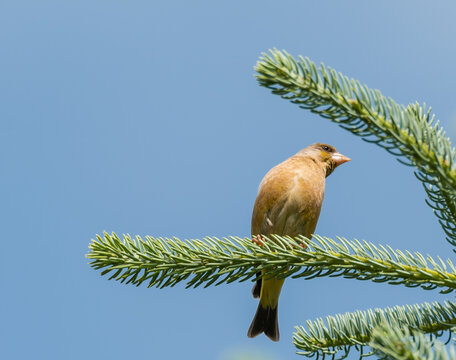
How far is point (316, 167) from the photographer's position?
14.4 feet

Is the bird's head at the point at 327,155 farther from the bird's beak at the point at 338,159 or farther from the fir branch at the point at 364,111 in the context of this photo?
the fir branch at the point at 364,111

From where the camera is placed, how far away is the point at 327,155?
4.77m

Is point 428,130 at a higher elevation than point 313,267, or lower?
higher

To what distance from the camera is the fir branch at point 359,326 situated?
1.85 meters

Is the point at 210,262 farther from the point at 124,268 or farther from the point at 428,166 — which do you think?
the point at 428,166

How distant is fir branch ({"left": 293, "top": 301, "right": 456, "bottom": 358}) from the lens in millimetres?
1854

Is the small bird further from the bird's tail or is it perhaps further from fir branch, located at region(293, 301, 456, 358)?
fir branch, located at region(293, 301, 456, 358)

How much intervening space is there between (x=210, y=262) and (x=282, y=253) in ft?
0.92

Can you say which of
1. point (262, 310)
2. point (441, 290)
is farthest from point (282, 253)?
point (262, 310)

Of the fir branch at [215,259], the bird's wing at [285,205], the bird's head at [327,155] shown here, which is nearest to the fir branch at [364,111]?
the fir branch at [215,259]

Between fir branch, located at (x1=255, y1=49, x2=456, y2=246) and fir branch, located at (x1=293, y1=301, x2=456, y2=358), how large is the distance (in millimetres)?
590

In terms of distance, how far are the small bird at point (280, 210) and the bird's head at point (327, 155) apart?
402 mm

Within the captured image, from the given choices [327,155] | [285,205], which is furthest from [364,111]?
[327,155]

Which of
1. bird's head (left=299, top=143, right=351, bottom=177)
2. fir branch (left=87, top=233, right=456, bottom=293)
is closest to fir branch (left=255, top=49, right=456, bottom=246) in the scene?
fir branch (left=87, top=233, right=456, bottom=293)
